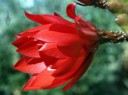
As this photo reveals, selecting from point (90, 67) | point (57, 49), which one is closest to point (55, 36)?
point (57, 49)

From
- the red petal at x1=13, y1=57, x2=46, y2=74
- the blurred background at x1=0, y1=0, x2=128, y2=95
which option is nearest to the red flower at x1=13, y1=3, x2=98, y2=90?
the red petal at x1=13, y1=57, x2=46, y2=74

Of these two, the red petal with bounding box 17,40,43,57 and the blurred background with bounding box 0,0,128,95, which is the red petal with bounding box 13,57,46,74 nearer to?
the red petal with bounding box 17,40,43,57

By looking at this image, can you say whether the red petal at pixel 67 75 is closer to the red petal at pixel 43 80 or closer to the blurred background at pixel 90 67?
the red petal at pixel 43 80

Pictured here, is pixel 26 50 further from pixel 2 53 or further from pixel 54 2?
pixel 2 53

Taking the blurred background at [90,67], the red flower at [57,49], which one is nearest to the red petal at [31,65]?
the red flower at [57,49]

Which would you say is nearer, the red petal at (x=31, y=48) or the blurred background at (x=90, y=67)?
the red petal at (x=31, y=48)

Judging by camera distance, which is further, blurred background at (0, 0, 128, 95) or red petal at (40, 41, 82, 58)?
blurred background at (0, 0, 128, 95)

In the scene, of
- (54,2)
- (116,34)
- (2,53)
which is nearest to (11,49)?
(2,53)
